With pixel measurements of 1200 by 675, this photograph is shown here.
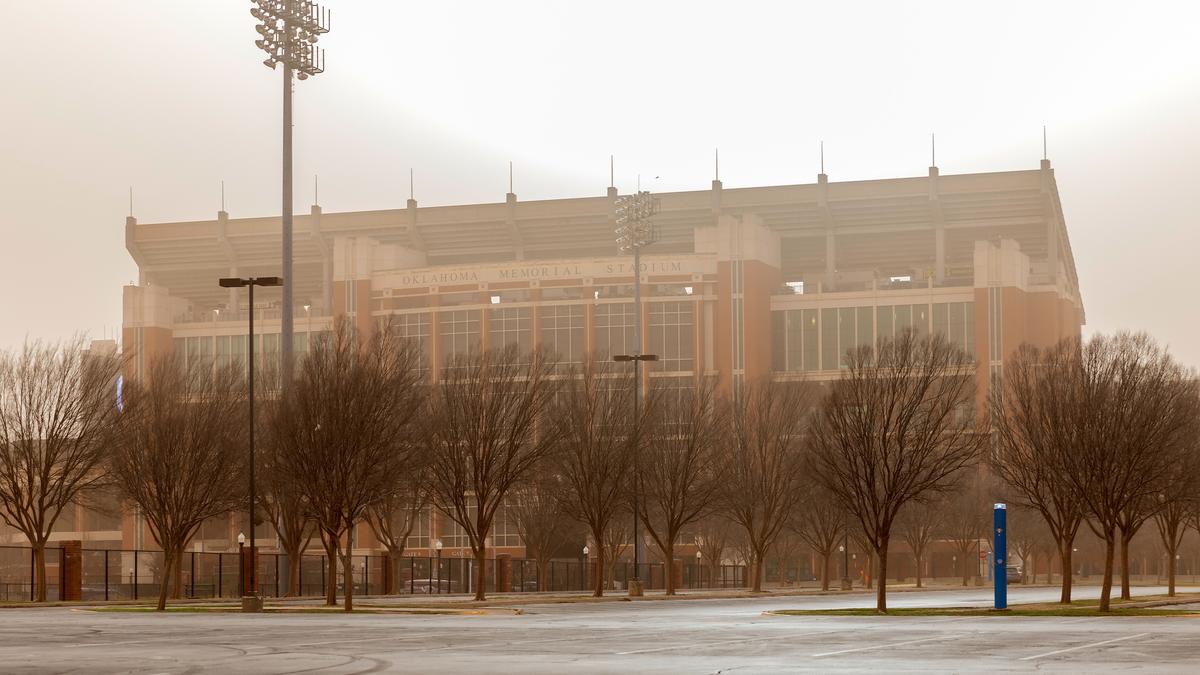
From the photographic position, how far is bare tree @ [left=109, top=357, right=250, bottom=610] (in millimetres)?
51625

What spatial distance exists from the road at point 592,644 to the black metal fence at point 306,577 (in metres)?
16.9

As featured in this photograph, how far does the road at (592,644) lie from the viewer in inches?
822

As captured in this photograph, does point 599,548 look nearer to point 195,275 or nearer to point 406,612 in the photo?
point 406,612

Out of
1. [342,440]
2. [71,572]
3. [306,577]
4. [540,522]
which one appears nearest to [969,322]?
[540,522]

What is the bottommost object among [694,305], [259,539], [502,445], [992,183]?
[259,539]

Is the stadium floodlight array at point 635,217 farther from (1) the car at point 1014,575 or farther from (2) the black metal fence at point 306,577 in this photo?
(1) the car at point 1014,575

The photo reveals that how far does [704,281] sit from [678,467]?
211 ft

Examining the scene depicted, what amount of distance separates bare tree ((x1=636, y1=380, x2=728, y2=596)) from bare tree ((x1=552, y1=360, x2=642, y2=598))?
1.22m

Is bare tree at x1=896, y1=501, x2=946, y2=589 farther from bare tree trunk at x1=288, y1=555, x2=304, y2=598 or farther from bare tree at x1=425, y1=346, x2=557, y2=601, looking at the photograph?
bare tree trunk at x1=288, y1=555, x2=304, y2=598

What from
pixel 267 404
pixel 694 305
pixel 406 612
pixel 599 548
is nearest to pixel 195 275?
pixel 694 305

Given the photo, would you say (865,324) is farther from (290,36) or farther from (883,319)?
(290,36)

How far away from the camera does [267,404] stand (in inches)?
2665

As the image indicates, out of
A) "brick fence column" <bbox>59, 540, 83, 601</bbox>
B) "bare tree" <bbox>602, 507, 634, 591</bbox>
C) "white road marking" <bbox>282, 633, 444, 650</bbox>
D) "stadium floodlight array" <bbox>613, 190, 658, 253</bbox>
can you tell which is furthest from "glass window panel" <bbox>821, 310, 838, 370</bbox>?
"white road marking" <bbox>282, 633, 444, 650</bbox>

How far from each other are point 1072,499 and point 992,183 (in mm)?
90017
